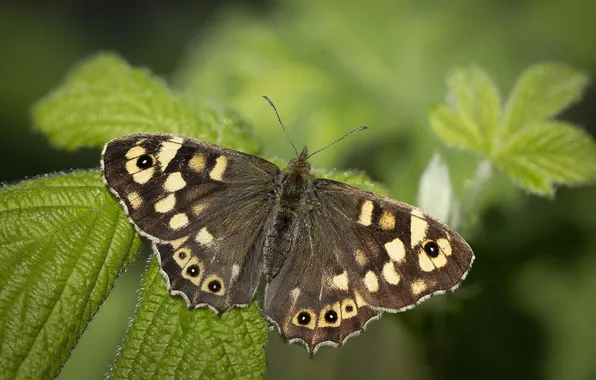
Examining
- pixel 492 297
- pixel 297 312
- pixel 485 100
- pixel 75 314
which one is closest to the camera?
pixel 75 314

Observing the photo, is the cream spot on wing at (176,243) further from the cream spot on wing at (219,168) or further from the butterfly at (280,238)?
the cream spot on wing at (219,168)

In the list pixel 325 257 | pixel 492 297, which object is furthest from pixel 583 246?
pixel 325 257

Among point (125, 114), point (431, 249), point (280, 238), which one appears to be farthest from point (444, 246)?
point (125, 114)

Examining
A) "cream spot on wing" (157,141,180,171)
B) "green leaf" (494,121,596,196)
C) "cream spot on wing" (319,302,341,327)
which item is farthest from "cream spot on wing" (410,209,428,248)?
"cream spot on wing" (157,141,180,171)

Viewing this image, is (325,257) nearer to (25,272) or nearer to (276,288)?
(276,288)

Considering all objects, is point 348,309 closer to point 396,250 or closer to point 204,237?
point 396,250

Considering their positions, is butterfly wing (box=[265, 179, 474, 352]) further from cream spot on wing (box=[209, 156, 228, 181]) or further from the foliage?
cream spot on wing (box=[209, 156, 228, 181])

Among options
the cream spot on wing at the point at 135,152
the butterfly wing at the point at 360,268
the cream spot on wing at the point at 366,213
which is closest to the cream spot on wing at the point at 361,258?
the butterfly wing at the point at 360,268
